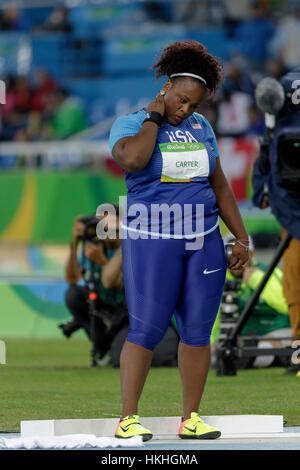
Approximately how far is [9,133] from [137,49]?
10.6 ft

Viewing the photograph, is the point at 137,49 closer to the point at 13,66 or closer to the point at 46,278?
the point at 13,66

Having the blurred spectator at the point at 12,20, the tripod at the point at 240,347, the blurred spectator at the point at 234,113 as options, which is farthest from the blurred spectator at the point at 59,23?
the tripod at the point at 240,347

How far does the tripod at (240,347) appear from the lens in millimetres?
8711

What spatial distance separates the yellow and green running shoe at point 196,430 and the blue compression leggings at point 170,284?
40cm

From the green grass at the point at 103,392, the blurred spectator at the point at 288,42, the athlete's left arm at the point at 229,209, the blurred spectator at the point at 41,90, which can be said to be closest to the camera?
the athlete's left arm at the point at 229,209

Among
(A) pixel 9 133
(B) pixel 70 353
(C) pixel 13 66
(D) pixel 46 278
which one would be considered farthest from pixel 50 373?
(C) pixel 13 66

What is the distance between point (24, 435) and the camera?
18.6 feet

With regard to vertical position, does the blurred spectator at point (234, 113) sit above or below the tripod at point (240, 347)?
above

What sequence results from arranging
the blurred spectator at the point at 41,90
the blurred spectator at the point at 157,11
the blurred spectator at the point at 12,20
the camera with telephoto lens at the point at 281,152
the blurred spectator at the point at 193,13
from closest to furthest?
the camera with telephoto lens at the point at 281,152 → the blurred spectator at the point at 41,90 → the blurred spectator at the point at 193,13 → the blurred spectator at the point at 157,11 → the blurred spectator at the point at 12,20

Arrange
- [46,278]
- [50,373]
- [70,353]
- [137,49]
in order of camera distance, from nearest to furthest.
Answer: [50,373] → [70,353] → [46,278] → [137,49]

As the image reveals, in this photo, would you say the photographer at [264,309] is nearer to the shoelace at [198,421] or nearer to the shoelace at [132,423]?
the shoelace at [198,421]

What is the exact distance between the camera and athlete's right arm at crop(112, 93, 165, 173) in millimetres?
5355

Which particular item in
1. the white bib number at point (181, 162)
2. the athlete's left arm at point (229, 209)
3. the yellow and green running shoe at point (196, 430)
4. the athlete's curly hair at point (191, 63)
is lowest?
the yellow and green running shoe at point (196, 430)

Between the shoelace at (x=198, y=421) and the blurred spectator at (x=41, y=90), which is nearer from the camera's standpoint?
the shoelace at (x=198, y=421)
